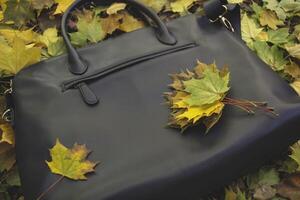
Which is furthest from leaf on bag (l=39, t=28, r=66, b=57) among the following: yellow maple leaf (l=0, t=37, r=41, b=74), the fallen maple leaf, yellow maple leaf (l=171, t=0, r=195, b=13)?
yellow maple leaf (l=171, t=0, r=195, b=13)

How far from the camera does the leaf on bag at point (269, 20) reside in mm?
1616

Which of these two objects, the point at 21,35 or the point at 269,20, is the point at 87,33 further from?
the point at 269,20

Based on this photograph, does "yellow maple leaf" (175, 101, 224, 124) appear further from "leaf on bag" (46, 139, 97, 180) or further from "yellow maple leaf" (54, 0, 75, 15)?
"yellow maple leaf" (54, 0, 75, 15)

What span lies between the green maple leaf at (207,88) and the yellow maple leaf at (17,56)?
1.45 ft

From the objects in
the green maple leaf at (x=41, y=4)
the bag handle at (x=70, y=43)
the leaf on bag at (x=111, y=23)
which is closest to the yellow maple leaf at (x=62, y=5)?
the green maple leaf at (x=41, y=4)

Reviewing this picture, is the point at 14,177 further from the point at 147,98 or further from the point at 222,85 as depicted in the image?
the point at 222,85

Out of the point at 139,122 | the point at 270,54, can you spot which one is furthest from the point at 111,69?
the point at 270,54

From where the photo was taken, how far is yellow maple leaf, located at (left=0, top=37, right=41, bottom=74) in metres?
1.25

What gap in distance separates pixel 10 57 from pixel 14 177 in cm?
33

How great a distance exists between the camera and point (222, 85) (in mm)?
1130

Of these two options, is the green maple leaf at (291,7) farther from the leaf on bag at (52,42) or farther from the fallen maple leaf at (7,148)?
the fallen maple leaf at (7,148)

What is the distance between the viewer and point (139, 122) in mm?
1090

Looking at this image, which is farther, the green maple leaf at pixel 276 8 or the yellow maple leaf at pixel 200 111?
the green maple leaf at pixel 276 8

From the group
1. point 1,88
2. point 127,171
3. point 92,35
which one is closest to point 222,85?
point 127,171
